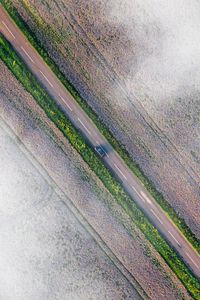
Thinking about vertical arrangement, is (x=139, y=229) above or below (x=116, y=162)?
below

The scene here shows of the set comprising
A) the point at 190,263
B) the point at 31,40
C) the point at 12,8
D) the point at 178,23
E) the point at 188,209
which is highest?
the point at 12,8

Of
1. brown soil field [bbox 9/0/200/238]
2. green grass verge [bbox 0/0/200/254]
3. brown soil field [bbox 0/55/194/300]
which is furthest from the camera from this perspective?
brown soil field [bbox 0/55/194/300]

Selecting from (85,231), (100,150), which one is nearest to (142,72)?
(100,150)

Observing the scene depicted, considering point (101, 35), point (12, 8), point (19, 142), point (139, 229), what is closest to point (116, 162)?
point (139, 229)

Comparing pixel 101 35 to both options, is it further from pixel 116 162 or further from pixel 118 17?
pixel 116 162

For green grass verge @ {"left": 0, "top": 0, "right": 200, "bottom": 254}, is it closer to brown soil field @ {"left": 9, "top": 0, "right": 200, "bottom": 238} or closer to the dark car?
brown soil field @ {"left": 9, "top": 0, "right": 200, "bottom": 238}

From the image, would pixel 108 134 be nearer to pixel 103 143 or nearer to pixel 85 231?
pixel 103 143

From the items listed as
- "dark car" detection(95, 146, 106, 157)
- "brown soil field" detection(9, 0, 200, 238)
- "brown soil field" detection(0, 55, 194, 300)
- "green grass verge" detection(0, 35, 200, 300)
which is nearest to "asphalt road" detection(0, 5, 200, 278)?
"dark car" detection(95, 146, 106, 157)

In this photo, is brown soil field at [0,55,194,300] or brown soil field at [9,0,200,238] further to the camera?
brown soil field at [0,55,194,300]
